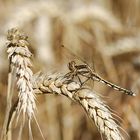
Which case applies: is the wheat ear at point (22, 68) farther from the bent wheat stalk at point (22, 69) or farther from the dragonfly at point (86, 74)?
the dragonfly at point (86, 74)

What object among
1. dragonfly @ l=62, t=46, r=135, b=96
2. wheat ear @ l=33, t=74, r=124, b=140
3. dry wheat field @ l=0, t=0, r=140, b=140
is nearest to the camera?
wheat ear @ l=33, t=74, r=124, b=140

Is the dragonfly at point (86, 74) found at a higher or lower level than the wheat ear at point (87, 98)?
higher

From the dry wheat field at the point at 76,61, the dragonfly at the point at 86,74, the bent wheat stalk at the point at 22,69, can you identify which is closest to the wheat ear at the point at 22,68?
the bent wheat stalk at the point at 22,69

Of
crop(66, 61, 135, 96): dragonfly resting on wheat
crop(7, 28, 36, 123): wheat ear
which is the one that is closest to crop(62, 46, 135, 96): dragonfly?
crop(66, 61, 135, 96): dragonfly resting on wheat

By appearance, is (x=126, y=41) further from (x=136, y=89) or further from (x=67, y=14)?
(x=136, y=89)

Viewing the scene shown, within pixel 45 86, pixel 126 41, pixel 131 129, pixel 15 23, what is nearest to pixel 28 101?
pixel 45 86

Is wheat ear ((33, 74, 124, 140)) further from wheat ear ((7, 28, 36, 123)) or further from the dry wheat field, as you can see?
the dry wheat field
